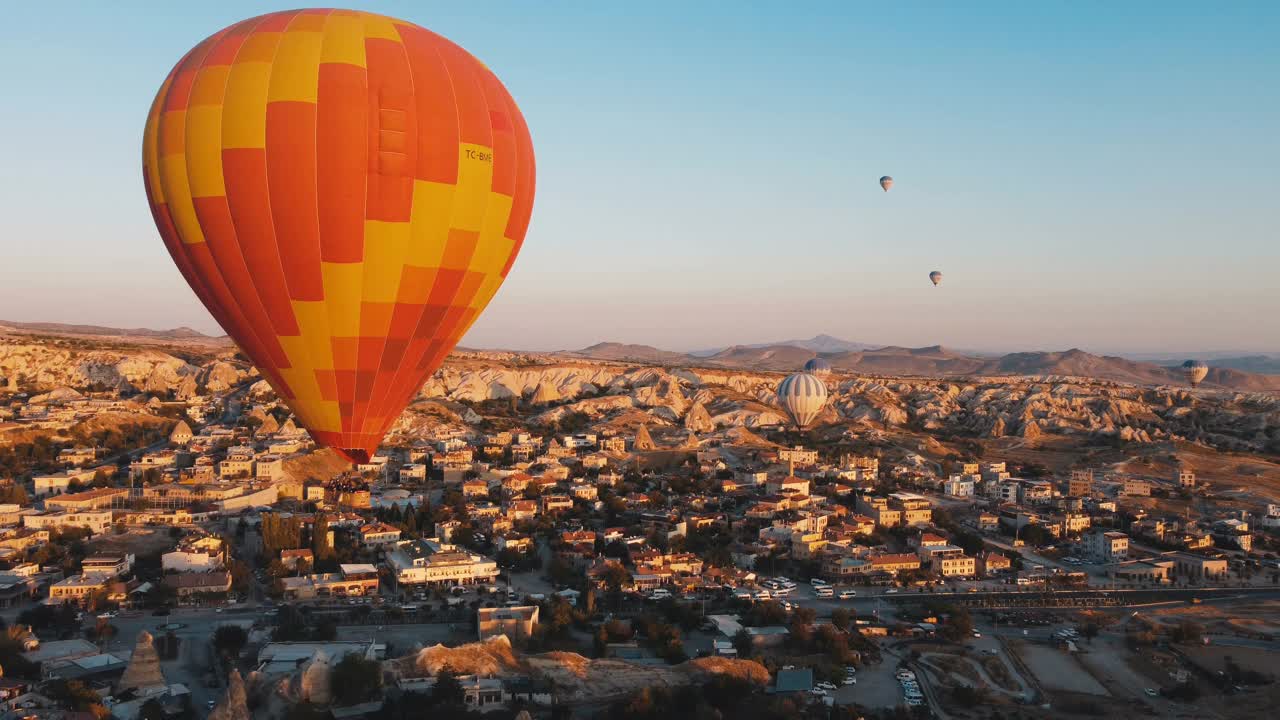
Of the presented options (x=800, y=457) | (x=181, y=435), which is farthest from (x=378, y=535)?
(x=800, y=457)

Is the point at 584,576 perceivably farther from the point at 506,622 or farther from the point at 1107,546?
the point at 1107,546

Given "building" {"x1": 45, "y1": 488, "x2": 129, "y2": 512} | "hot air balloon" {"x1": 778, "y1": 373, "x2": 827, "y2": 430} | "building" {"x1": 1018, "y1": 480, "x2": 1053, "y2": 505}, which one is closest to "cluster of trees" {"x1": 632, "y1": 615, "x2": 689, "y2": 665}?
"building" {"x1": 45, "y1": 488, "x2": 129, "y2": 512}

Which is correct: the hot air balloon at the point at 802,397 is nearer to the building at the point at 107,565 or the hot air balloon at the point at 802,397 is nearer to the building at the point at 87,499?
the building at the point at 87,499

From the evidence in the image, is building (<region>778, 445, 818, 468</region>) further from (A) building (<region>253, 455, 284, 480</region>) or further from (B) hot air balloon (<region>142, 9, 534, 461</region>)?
(B) hot air balloon (<region>142, 9, 534, 461</region>)

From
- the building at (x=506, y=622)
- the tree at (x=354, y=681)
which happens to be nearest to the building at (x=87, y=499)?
the building at (x=506, y=622)

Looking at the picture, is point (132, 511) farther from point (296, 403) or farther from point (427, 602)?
point (296, 403)

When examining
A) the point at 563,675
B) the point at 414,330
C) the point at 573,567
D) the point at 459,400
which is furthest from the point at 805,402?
the point at 414,330
